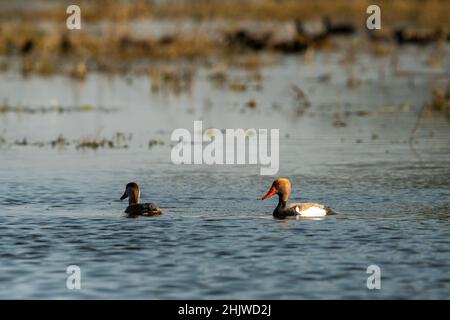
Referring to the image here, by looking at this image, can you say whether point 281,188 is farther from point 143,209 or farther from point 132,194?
point 132,194

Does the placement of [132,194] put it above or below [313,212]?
above

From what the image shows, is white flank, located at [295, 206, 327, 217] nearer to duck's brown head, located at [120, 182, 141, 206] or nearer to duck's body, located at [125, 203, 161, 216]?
duck's body, located at [125, 203, 161, 216]

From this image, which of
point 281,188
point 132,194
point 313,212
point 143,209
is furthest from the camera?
point 132,194

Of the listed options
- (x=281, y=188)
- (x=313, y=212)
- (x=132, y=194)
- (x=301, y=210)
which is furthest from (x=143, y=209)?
(x=313, y=212)

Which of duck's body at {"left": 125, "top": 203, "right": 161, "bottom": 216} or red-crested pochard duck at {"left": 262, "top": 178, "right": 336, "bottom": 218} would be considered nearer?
red-crested pochard duck at {"left": 262, "top": 178, "right": 336, "bottom": 218}

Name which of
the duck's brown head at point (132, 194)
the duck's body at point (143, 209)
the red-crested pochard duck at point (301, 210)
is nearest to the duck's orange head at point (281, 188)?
the red-crested pochard duck at point (301, 210)

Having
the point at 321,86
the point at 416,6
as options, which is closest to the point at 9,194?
the point at 321,86

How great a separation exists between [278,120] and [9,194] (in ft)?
33.3

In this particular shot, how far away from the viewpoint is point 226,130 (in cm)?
2441

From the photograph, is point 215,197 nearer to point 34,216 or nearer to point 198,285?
point 34,216

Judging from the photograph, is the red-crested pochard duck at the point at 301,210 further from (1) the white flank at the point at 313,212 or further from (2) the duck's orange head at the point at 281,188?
(2) the duck's orange head at the point at 281,188

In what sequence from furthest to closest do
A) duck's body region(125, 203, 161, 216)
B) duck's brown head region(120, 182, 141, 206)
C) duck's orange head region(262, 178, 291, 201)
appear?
duck's brown head region(120, 182, 141, 206)
duck's orange head region(262, 178, 291, 201)
duck's body region(125, 203, 161, 216)

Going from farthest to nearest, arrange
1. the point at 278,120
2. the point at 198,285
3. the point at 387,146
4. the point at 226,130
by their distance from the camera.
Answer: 1. the point at 278,120
2. the point at 226,130
3. the point at 387,146
4. the point at 198,285

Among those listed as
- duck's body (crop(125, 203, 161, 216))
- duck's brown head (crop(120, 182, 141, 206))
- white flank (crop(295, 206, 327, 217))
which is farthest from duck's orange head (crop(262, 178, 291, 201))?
duck's brown head (crop(120, 182, 141, 206))
